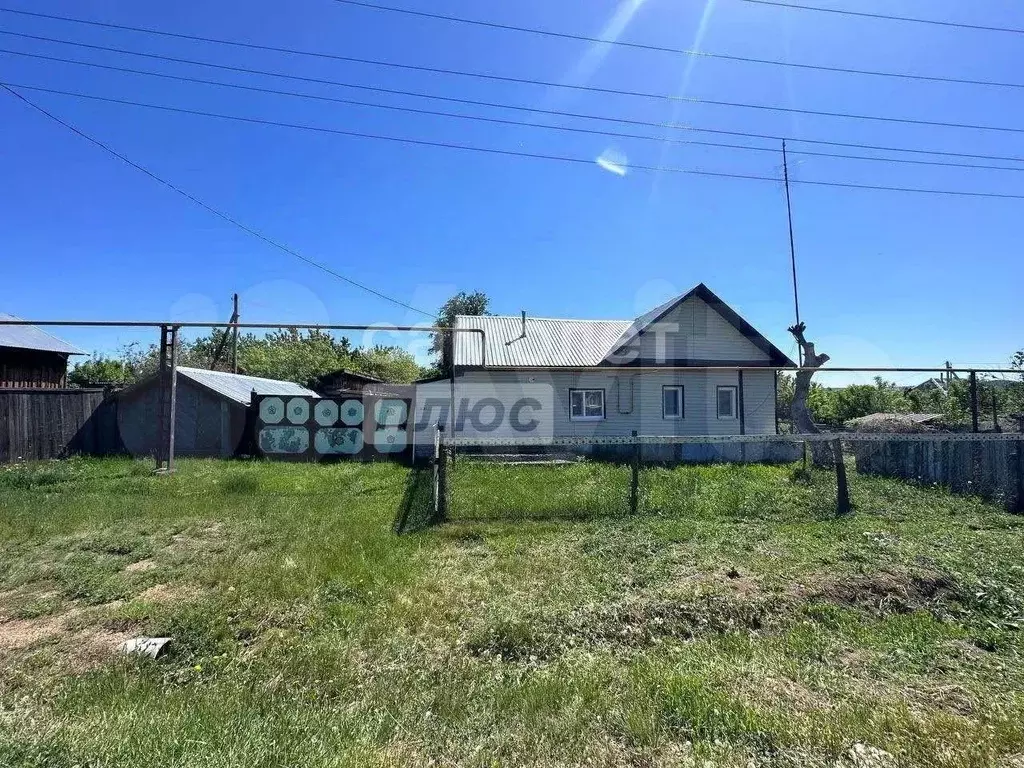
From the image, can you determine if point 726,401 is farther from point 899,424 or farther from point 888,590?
point 888,590

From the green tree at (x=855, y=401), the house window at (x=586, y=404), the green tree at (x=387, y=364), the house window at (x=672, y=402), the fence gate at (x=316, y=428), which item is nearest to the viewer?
the fence gate at (x=316, y=428)

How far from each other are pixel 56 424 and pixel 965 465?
20.1 meters

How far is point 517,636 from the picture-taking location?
3828mm

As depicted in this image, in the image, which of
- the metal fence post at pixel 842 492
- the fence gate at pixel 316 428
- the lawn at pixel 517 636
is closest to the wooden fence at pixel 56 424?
the fence gate at pixel 316 428

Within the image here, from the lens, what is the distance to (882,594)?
4566 millimetres

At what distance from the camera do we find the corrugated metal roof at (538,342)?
16031 mm

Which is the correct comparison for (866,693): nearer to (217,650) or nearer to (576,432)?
(217,650)

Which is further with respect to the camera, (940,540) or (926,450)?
(926,450)

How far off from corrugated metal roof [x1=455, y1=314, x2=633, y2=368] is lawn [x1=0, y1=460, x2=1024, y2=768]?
8622 mm

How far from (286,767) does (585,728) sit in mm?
1451

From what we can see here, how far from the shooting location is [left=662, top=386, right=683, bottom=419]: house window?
54.2 feet

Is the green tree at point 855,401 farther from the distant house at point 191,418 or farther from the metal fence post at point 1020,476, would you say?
the distant house at point 191,418

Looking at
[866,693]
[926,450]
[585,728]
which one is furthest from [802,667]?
[926,450]

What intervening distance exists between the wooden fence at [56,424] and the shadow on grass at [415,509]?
10.2 meters
